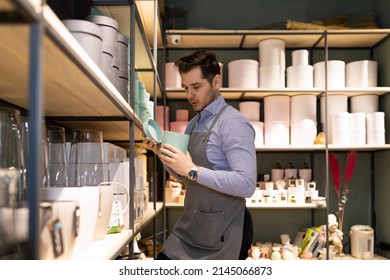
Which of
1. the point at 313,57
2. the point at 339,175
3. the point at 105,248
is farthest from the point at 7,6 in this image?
the point at 313,57

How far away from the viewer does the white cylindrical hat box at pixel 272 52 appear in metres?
2.90

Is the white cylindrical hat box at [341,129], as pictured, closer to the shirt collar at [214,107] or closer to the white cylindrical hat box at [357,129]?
the white cylindrical hat box at [357,129]

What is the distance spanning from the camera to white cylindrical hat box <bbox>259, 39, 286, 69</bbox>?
2.90 meters

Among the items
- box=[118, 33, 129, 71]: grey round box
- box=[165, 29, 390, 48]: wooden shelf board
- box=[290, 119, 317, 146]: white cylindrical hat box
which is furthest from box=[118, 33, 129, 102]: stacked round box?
box=[290, 119, 317, 146]: white cylindrical hat box

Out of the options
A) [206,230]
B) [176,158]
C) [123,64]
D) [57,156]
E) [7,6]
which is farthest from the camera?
[206,230]

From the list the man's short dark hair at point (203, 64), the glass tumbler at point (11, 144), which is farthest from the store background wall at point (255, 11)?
the glass tumbler at point (11, 144)

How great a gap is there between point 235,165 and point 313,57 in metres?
2.14

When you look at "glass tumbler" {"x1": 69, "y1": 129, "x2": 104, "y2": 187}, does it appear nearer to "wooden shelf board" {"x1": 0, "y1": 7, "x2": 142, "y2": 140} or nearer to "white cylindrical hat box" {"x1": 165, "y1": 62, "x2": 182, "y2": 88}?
"wooden shelf board" {"x1": 0, "y1": 7, "x2": 142, "y2": 140}

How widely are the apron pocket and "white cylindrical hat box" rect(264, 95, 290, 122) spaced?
148cm

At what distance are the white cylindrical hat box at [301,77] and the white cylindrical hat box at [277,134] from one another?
268mm

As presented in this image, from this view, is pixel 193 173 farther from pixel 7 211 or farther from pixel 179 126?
pixel 179 126

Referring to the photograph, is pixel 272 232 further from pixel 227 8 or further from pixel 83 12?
pixel 83 12

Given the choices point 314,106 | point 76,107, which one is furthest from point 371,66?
point 76,107

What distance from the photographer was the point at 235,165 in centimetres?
141
